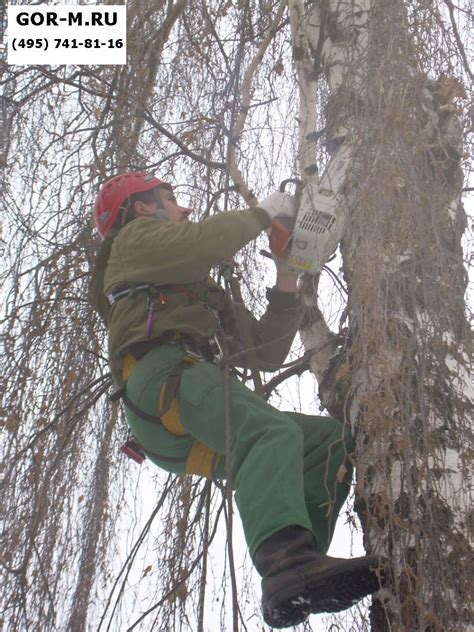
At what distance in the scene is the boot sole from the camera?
174 centimetres

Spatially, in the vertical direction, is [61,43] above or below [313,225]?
above

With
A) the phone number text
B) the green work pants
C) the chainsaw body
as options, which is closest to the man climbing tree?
the green work pants

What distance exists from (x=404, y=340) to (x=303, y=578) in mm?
545

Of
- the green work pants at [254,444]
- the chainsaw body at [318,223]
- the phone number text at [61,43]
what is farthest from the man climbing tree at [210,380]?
the phone number text at [61,43]

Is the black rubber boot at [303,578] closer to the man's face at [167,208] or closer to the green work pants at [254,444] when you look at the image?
the green work pants at [254,444]

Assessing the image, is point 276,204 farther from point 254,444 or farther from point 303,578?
point 303,578

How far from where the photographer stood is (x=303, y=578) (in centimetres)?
174

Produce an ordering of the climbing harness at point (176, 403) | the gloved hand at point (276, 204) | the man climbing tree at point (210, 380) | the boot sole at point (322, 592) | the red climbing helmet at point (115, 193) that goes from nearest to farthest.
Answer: the boot sole at point (322, 592), the man climbing tree at point (210, 380), the climbing harness at point (176, 403), the gloved hand at point (276, 204), the red climbing helmet at point (115, 193)

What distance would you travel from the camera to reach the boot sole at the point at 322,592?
5.70ft

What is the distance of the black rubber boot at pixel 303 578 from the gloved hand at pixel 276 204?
3.20 feet

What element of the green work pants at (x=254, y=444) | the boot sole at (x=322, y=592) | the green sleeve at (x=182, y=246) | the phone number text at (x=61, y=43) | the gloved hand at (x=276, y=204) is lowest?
the boot sole at (x=322, y=592)

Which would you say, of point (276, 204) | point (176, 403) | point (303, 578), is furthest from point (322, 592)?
point (276, 204)

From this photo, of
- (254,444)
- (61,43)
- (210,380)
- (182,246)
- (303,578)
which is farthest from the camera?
(61,43)

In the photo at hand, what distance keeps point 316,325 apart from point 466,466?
78 centimetres
